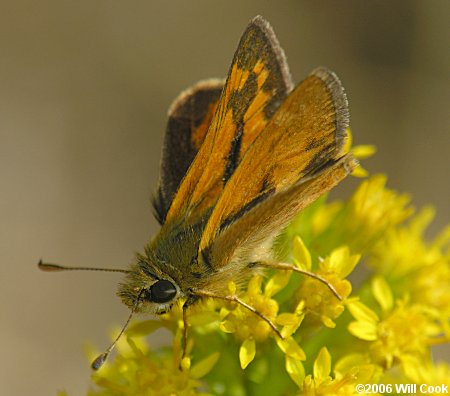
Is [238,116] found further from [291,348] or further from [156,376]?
[156,376]

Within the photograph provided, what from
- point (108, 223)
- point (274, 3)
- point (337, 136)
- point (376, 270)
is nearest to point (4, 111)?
point (108, 223)

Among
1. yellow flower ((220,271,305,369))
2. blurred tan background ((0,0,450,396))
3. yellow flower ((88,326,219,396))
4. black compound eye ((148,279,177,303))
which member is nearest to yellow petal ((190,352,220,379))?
yellow flower ((88,326,219,396))

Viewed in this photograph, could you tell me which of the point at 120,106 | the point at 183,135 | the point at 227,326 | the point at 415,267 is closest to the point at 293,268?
the point at 227,326

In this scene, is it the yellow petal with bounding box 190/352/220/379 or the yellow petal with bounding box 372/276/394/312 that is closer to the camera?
the yellow petal with bounding box 190/352/220/379

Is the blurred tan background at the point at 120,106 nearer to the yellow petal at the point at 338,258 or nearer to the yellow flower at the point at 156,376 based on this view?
the yellow flower at the point at 156,376

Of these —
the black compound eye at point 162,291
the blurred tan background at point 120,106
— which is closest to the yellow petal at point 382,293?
the black compound eye at point 162,291

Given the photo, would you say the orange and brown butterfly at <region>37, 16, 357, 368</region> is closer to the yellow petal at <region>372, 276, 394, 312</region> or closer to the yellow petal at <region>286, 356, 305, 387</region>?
the yellow petal at <region>286, 356, 305, 387</region>
